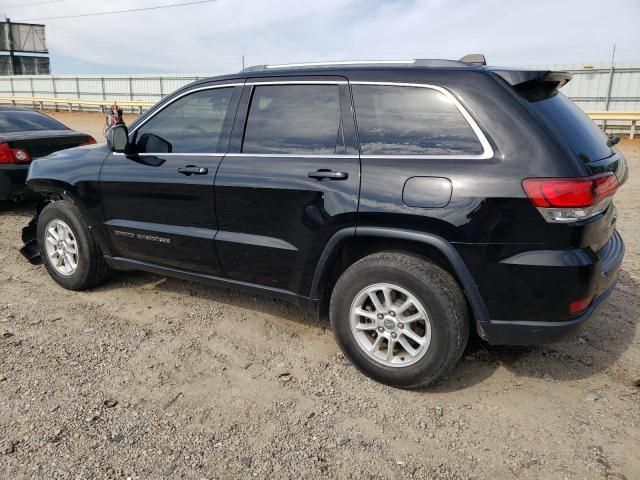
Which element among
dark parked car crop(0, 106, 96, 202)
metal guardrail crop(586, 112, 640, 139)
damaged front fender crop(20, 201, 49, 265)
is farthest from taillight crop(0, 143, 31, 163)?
metal guardrail crop(586, 112, 640, 139)

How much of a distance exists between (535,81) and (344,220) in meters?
1.31

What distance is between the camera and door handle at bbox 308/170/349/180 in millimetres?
3018

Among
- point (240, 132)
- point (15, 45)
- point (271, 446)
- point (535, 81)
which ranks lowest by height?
point (271, 446)

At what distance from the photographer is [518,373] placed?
10.7 ft

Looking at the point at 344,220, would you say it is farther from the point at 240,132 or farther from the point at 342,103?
the point at 240,132

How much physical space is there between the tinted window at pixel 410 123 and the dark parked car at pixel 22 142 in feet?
17.9

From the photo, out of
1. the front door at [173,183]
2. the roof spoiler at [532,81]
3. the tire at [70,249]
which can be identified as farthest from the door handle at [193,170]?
the roof spoiler at [532,81]

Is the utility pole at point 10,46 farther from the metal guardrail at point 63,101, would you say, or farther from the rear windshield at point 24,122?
the rear windshield at point 24,122

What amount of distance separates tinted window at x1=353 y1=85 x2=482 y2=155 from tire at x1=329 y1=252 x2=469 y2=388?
630 millimetres

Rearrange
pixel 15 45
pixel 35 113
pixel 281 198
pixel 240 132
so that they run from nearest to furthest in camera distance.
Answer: pixel 281 198
pixel 240 132
pixel 35 113
pixel 15 45

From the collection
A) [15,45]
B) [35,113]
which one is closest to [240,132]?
[35,113]

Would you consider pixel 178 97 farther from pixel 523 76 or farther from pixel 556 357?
pixel 556 357

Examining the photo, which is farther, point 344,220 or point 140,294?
point 140,294

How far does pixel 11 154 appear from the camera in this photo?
6.62 meters
